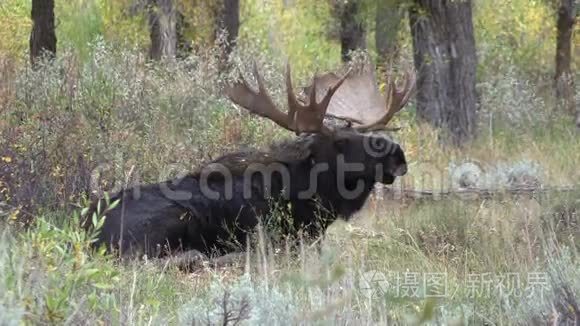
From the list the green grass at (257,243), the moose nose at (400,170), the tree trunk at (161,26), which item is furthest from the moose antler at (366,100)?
the tree trunk at (161,26)

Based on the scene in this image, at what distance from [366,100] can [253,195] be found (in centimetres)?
156

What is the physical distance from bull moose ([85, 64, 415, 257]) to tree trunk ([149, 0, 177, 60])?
34.1ft

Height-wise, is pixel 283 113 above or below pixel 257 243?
above

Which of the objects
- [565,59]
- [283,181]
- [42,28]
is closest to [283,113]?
[283,181]

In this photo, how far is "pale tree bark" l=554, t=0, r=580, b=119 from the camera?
18.3 m

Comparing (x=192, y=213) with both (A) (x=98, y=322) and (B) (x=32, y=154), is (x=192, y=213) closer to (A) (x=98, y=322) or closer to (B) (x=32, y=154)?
(B) (x=32, y=154)

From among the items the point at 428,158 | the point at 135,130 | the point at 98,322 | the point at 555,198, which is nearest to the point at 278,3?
the point at 428,158

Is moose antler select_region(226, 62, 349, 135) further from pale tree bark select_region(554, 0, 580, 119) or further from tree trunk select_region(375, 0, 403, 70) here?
pale tree bark select_region(554, 0, 580, 119)

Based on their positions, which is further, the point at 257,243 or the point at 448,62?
the point at 448,62

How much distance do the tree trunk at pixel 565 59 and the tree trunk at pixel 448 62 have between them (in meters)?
2.77

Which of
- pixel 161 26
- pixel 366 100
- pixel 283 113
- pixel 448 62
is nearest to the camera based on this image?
pixel 283 113

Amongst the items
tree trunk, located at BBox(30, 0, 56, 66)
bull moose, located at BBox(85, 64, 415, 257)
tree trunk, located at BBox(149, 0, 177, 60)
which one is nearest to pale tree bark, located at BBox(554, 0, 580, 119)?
tree trunk, located at BBox(149, 0, 177, 60)

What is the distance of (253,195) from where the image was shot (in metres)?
9.05

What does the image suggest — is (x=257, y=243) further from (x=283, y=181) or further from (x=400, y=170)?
(x=400, y=170)
